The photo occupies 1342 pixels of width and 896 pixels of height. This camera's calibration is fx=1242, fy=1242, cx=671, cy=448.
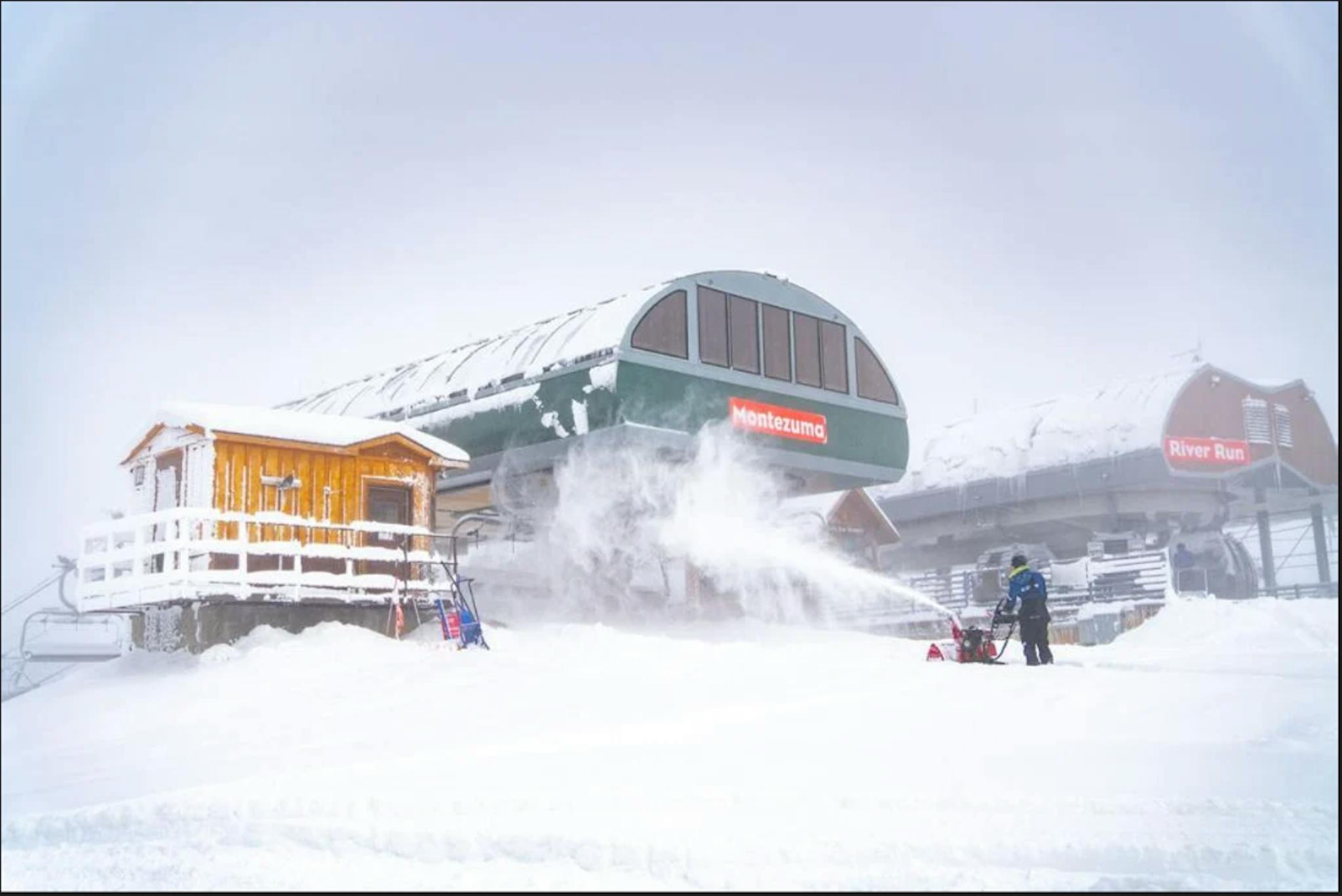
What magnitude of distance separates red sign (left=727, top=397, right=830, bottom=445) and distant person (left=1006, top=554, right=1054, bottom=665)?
6.62 metres

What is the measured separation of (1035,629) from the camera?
12875 mm

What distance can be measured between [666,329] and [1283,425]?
19.3 metres

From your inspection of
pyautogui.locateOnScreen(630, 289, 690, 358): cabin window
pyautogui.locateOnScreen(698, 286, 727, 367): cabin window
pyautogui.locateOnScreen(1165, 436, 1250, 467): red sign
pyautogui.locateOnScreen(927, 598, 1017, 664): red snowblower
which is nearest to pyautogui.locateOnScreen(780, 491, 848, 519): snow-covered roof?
pyautogui.locateOnScreen(698, 286, 727, 367): cabin window

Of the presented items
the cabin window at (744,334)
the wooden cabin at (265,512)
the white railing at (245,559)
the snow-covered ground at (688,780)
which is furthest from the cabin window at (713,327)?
the snow-covered ground at (688,780)

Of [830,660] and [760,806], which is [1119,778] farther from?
[830,660]

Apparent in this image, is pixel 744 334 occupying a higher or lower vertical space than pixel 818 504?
higher

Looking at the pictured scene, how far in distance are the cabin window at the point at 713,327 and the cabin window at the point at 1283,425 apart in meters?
17.5

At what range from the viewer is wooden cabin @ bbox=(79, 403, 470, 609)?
13.9 metres

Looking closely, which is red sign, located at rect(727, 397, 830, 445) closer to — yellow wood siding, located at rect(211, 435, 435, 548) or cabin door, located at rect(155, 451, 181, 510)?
yellow wood siding, located at rect(211, 435, 435, 548)

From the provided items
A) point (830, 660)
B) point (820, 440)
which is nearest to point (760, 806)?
point (830, 660)

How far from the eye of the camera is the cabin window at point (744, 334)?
19.3 meters

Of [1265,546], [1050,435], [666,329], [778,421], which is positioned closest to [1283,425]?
[1265,546]

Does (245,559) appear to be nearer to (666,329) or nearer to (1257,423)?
(666,329)

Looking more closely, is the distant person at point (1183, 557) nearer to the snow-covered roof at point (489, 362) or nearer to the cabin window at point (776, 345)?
the cabin window at point (776, 345)
